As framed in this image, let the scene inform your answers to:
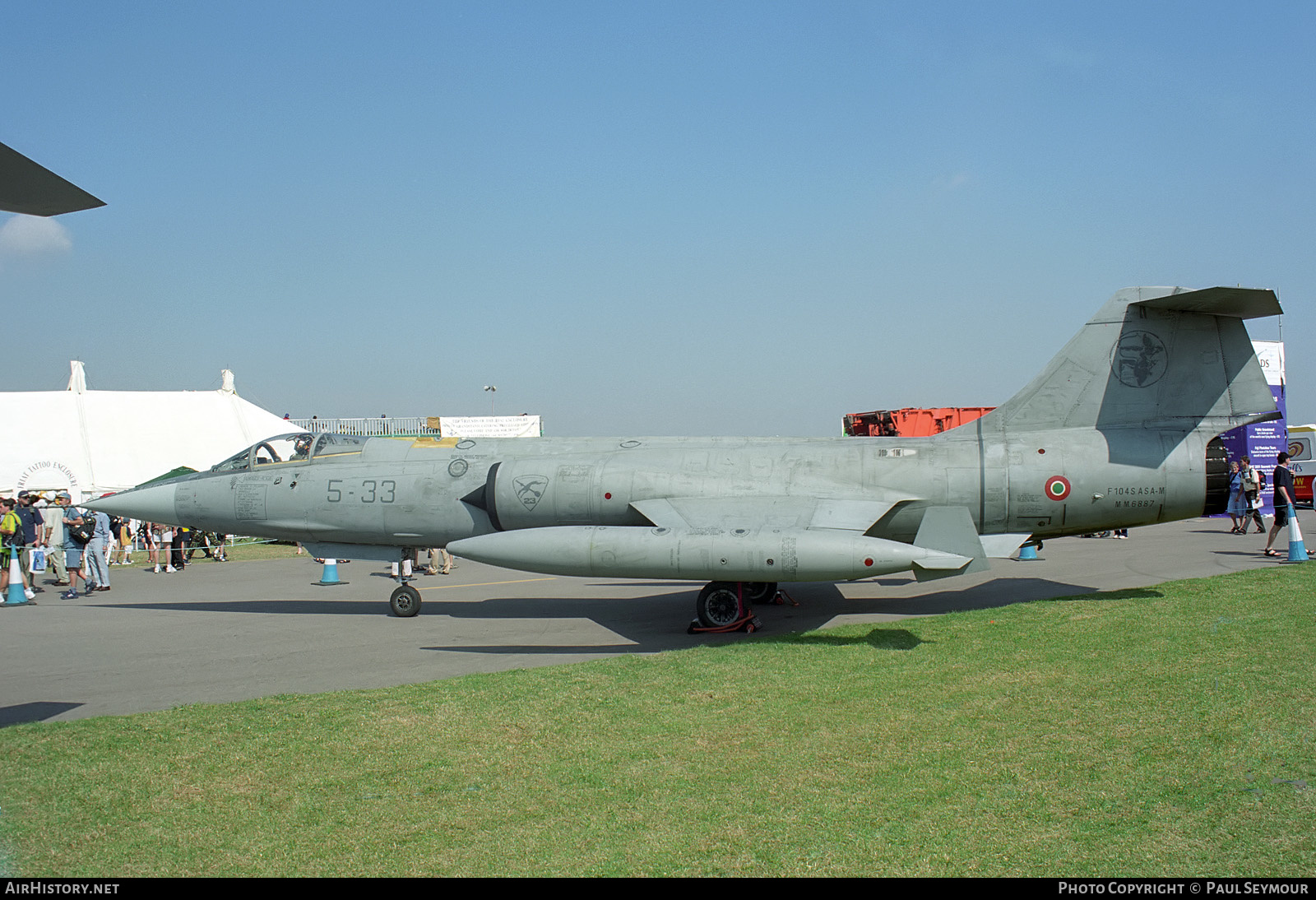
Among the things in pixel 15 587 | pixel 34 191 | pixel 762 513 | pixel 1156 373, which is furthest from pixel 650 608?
pixel 15 587

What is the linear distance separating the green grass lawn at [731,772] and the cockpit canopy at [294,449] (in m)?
6.59

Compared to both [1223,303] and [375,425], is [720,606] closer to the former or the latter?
[1223,303]

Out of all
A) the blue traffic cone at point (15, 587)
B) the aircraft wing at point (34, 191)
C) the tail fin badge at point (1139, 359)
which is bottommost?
the blue traffic cone at point (15, 587)

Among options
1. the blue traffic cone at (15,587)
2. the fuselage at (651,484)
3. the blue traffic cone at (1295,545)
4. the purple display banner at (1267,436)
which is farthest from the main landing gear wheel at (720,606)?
the purple display banner at (1267,436)

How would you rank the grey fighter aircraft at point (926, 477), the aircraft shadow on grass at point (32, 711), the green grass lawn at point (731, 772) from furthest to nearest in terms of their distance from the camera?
the grey fighter aircraft at point (926, 477) < the aircraft shadow on grass at point (32, 711) < the green grass lawn at point (731, 772)

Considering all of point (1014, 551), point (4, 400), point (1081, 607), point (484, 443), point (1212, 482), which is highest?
point (4, 400)

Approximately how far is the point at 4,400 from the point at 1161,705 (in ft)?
120

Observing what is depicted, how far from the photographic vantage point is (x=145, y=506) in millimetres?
13562

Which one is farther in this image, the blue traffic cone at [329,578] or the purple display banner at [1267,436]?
the purple display banner at [1267,436]

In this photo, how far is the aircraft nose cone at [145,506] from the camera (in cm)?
1356

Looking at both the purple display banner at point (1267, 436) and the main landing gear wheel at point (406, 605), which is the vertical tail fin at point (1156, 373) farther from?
the purple display banner at point (1267, 436)
